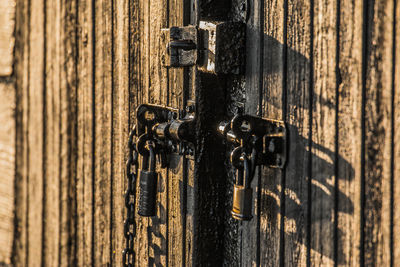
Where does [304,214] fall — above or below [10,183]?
above

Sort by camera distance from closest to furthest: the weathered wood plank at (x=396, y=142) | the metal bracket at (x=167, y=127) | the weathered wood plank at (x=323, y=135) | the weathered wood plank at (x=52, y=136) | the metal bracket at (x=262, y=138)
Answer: the weathered wood plank at (x=396, y=142), the weathered wood plank at (x=323, y=135), the metal bracket at (x=262, y=138), the metal bracket at (x=167, y=127), the weathered wood plank at (x=52, y=136)

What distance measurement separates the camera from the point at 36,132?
1887 millimetres

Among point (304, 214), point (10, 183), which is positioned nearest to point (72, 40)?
point (10, 183)

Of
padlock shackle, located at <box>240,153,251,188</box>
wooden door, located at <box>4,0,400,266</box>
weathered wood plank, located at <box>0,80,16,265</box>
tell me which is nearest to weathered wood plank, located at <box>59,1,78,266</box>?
wooden door, located at <box>4,0,400,266</box>

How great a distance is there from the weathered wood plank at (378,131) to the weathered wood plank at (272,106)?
0.64ft

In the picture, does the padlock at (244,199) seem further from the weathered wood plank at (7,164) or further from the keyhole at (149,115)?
the weathered wood plank at (7,164)

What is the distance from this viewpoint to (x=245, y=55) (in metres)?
0.99

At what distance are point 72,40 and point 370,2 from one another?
3.72 ft

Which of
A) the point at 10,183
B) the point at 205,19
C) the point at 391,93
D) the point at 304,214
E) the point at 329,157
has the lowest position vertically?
the point at 10,183

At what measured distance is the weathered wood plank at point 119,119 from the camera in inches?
53.1

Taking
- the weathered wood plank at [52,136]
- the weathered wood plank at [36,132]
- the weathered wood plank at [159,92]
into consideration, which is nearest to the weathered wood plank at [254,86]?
the weathered wood plank at [159,92]

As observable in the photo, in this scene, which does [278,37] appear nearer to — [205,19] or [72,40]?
[205,19]

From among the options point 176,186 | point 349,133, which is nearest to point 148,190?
point 176,186

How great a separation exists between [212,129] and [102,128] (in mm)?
548
